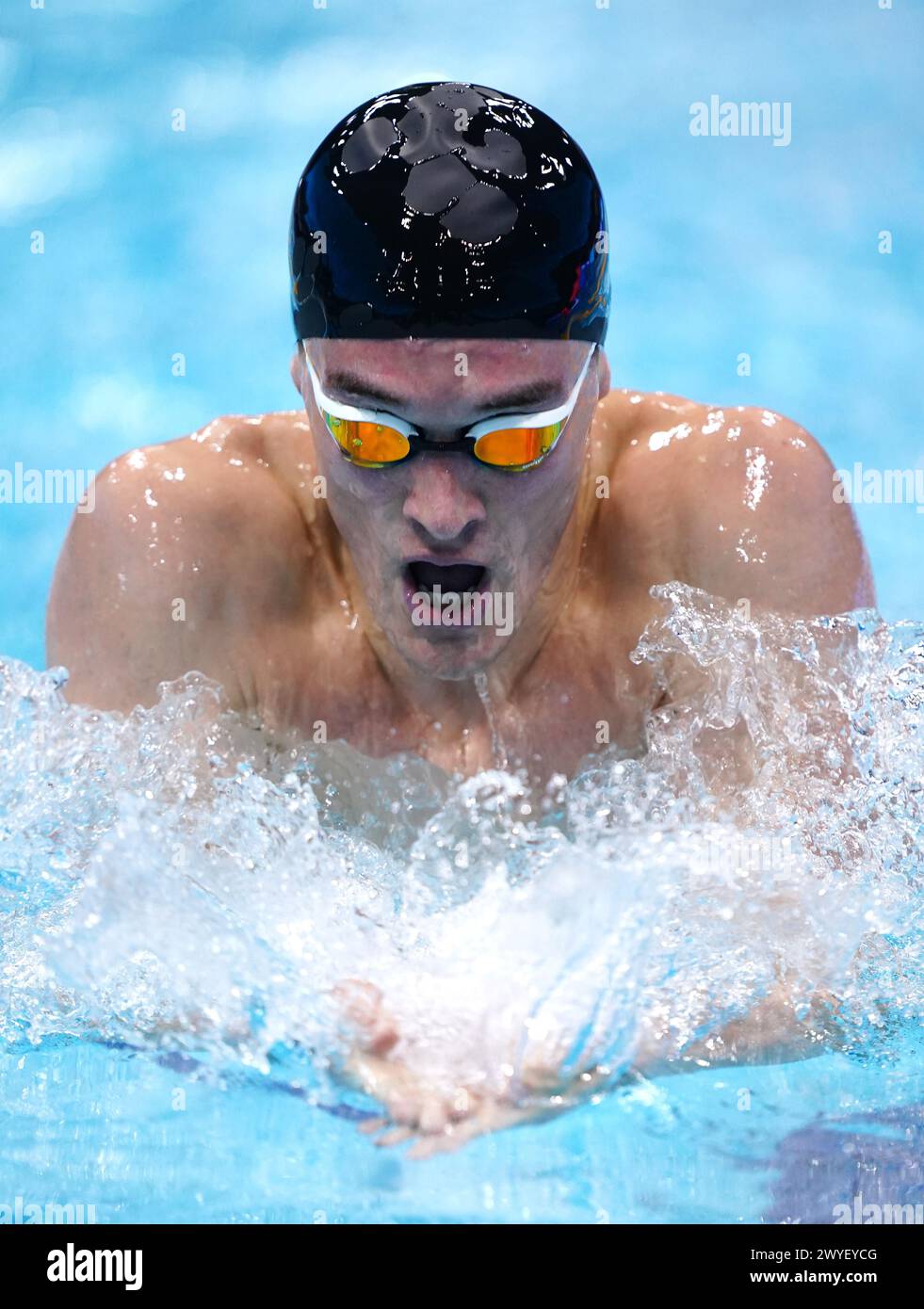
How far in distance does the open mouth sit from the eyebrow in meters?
0.19

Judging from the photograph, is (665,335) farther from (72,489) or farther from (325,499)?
(325,499)

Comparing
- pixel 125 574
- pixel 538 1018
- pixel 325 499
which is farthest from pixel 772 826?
pixel 125 574

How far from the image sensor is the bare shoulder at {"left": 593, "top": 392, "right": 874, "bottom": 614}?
191cm

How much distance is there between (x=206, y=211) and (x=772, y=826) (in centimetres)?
325

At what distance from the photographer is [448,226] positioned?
1701 millimetres

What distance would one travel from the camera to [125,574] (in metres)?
1.93

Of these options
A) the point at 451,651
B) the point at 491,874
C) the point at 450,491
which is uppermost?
the point at 450,491

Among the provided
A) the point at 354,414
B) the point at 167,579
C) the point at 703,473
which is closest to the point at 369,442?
the point at 354,414

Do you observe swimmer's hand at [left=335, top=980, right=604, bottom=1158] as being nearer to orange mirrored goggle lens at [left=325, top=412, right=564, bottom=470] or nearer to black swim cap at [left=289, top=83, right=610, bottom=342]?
orange mirrored goggle lens at [left=325, top=412, right=564, bottom=470]

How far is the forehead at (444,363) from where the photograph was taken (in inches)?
66.4

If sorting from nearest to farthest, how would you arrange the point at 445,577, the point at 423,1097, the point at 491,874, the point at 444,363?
the point at 423,1097, the point at 444,363, the point at 445,577, the point at 491,874

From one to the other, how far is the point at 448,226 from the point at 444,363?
0.15m

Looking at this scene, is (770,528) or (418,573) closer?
(418,573)

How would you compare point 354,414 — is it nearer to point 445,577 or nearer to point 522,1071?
point 445,577
